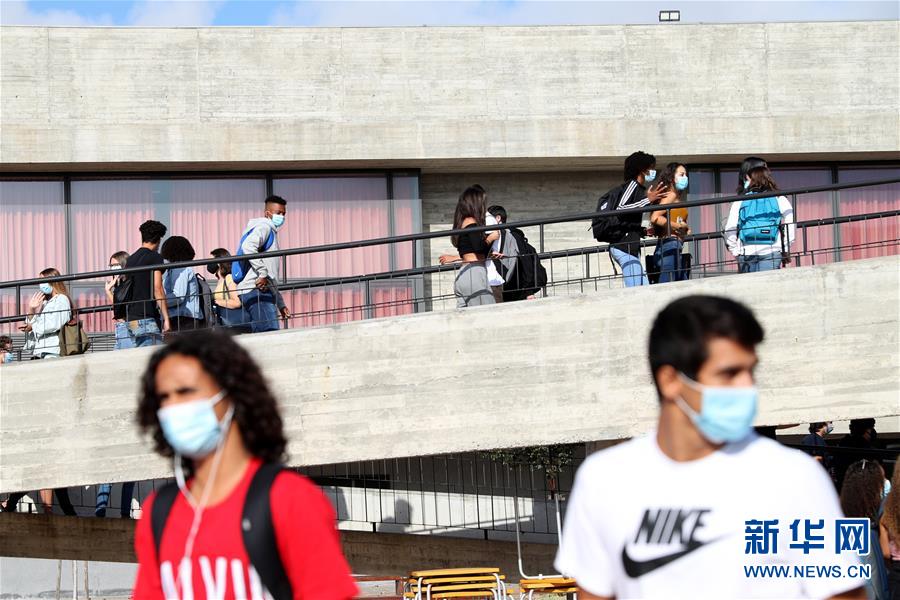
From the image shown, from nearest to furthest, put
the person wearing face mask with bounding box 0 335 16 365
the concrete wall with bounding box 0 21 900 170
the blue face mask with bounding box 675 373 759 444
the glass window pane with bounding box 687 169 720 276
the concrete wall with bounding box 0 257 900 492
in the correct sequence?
the blue face mask with bounding box 675 373 759 444 < the concrete wall with bounding box 0 257 900 492 < the person wearing face mask with bounding box 0 335 16 365 < the concrete wall with bounding box 0 21 900 170 < the glass window pane with bounding box 687 169 720 276

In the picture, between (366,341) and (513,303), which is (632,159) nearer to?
(513,303)

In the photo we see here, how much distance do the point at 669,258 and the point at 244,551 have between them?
943 cm

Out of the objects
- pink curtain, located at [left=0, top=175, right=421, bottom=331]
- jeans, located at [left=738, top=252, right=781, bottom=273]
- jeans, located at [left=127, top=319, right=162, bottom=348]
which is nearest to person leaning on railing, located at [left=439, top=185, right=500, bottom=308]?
jeans, located at [left=738, top=252, right=781, bottom=273]

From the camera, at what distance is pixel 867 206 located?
62.3 feet

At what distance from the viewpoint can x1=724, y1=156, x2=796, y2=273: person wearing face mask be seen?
1204 cm

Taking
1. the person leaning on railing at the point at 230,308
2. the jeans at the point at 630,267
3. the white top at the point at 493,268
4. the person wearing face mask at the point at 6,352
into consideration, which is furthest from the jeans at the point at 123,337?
the jeans at the point at 630,267

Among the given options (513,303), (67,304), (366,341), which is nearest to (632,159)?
(513,303)

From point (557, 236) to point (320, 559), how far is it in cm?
1521

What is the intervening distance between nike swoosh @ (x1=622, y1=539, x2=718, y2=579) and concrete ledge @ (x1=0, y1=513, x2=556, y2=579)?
43.3ft

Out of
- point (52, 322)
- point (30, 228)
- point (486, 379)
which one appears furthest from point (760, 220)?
point (30, 228)

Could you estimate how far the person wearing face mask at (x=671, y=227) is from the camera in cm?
1185

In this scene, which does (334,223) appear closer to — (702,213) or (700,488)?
(702,213)

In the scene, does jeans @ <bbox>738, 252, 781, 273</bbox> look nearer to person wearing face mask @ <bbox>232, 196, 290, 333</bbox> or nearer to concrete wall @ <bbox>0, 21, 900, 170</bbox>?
person wearing face mask @ <bbox>232, 196, 290, 333</bbox>

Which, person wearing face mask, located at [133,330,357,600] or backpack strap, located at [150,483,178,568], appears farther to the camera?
backpack strap, located at [150,483,178,568]
